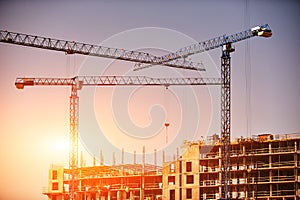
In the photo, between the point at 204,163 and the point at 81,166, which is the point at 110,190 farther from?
the point at 204,163

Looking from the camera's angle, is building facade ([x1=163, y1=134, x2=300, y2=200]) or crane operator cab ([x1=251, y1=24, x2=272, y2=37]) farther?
building facade ([x1=163, y1=134, x2=300, y2=200])

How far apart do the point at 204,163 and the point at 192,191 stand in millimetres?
3818

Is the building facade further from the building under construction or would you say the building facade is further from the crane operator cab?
the crane operator cab

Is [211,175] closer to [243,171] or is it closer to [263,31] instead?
Answer: [243,171]

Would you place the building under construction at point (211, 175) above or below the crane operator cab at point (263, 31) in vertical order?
below

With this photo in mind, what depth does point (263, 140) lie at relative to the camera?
78375 mm

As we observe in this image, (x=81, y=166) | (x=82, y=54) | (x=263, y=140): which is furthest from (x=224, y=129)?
(x=81, y=166)

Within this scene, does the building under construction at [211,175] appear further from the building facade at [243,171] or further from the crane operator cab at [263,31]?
the crane operator cab at [263,31]

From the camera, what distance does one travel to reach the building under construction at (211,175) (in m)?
77.1

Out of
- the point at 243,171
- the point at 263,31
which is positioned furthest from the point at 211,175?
the point at 263,31

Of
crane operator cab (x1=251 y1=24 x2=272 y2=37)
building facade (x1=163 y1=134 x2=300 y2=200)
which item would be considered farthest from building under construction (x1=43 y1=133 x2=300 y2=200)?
crane operator cab (x1=251 y1=24 x2=272 y2=37)

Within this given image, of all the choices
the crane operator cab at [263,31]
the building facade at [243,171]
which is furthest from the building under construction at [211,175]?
the crane operator cab at [263,31]

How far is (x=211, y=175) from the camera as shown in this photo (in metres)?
82.4

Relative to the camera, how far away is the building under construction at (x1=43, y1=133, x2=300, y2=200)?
77125mm
